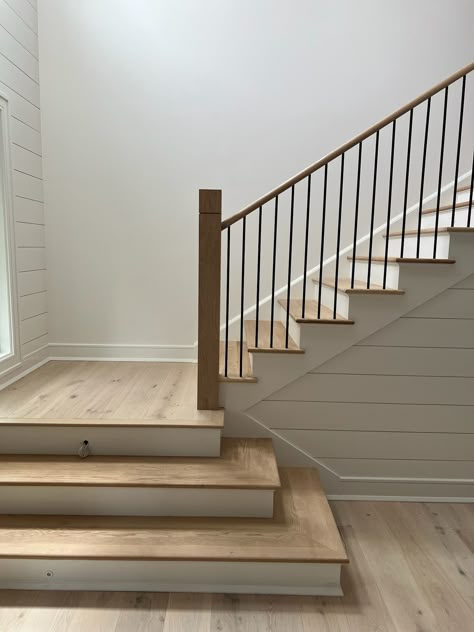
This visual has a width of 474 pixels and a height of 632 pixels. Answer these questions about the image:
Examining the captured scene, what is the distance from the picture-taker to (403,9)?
3.56 m

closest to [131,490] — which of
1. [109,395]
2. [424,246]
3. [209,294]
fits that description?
[109,395]

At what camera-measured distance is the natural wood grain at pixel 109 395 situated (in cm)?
Answer: 259

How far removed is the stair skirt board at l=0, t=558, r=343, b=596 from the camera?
2.07 m

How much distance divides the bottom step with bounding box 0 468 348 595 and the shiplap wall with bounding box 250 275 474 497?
0.73m

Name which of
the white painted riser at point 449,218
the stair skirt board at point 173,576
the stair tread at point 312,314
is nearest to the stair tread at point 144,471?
the stair skirt board at point 173,576

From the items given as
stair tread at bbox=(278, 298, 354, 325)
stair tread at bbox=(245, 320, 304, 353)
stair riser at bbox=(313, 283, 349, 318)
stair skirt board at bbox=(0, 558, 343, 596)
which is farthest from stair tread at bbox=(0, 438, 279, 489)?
stair riser at bbox=(313, 283, 349, 318)

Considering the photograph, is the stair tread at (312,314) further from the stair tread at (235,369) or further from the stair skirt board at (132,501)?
the stair skirt board at (132,501)

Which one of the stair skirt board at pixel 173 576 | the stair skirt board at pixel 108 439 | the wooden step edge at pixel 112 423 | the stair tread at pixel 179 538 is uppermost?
the wooden step edge at pixel 112 423

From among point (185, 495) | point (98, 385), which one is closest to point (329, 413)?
point (185, 495)

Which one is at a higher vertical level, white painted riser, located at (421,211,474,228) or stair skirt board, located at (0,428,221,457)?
white painted riser, located at (421,211,474,228)

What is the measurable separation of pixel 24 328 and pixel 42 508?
5.07 feet

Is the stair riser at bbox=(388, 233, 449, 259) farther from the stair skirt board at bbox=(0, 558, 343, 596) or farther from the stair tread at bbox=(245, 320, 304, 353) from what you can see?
the stair skirt board at bbox=(0, 558, 343, 596)

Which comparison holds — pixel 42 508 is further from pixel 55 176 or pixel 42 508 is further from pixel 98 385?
pixel 55 176

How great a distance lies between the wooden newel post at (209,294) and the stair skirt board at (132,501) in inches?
22.1
